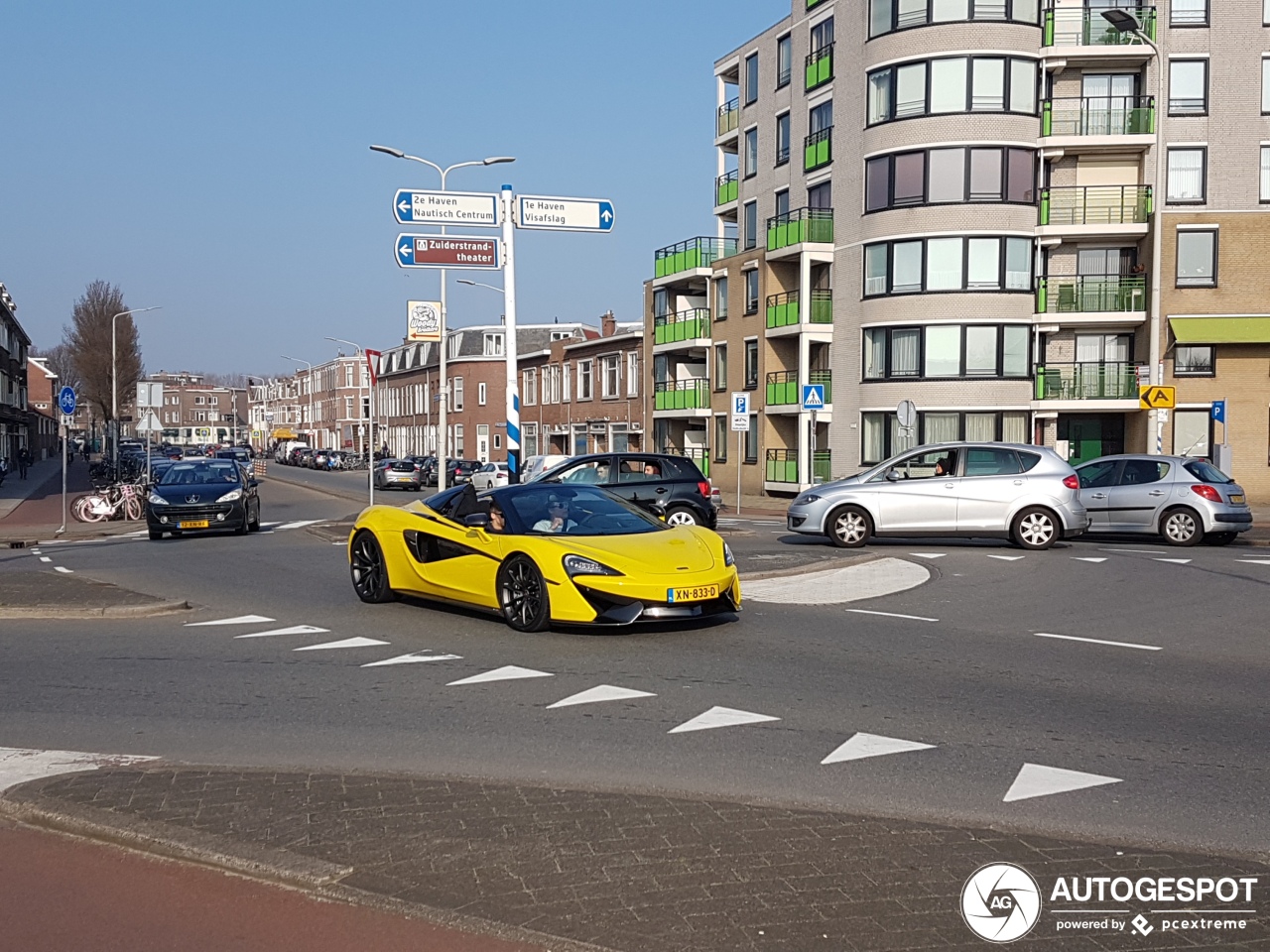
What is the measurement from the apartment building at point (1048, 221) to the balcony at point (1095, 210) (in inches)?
2.8

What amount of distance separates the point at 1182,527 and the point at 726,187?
3527 centimetres

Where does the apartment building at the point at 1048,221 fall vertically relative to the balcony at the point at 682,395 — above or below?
above

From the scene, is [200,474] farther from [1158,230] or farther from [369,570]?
[1158,230]

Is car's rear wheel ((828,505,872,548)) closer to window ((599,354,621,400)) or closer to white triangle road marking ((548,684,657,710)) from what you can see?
white triangle road marking ((548,684,657,710))

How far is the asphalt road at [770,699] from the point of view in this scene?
5.94 meters

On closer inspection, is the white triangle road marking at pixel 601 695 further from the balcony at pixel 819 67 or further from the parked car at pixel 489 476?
the balcony at pixel 819 67

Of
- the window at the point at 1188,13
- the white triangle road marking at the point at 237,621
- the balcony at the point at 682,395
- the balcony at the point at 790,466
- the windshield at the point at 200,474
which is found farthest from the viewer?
the balcony at the point at 682,395

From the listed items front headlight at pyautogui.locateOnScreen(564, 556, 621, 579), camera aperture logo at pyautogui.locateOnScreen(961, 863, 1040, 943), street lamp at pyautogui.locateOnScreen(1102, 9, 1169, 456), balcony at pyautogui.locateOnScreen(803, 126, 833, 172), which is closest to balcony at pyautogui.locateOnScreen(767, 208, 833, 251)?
balcony at pyautogui.locateOnScreen(803, 126, 833, 172)

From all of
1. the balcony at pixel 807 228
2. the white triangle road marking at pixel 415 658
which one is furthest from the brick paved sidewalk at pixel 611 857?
the balcony at pixel 807 228

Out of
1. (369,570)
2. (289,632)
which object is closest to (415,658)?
(289,632)

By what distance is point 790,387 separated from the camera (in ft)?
146

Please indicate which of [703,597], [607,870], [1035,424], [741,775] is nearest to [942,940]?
[607,870]

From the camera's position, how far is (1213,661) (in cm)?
938

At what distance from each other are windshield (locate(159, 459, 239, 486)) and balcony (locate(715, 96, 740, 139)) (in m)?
32.4
